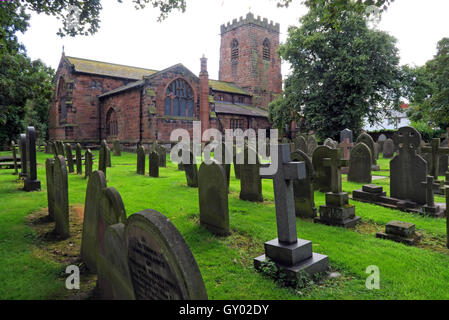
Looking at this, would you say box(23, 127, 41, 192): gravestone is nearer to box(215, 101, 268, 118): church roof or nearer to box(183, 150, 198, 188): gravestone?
box(183, 150, 198, 188): gravestone

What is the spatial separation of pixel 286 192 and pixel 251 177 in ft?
12.0

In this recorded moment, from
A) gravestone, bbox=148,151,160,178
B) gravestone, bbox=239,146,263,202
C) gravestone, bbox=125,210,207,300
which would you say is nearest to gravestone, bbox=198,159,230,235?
gravestone, bbox=239,146,263,202

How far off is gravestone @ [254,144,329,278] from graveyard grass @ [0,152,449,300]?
22 centimetres

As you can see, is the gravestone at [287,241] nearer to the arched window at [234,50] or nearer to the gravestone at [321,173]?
the gravestone at [321,173]

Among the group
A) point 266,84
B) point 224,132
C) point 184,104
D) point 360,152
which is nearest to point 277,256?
point 360,152

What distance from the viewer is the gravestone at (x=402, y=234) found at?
4.58 metres

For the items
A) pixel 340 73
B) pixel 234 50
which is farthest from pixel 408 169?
pixel 234 50

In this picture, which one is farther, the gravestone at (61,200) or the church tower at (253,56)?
the church tower at (253,56)

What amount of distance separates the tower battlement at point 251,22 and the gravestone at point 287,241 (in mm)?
41665

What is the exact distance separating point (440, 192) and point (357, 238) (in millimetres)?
4819

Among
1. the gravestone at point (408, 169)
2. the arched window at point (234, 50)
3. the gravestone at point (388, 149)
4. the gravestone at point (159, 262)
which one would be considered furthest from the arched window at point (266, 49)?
the gravestone at point (159, 262)

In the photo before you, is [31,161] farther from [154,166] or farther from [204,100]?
[204,100]

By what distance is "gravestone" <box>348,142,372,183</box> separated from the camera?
10.2 m
